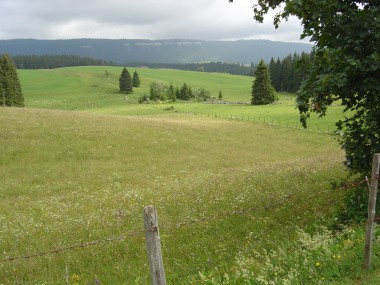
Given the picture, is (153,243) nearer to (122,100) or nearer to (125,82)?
(122,100)

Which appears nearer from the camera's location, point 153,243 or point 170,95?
point 153,243

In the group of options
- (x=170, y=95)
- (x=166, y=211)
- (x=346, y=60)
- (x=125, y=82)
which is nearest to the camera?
(x=346, y=60)

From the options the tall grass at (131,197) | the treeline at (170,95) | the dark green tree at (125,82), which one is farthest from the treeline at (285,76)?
the tall grass at (131,197)

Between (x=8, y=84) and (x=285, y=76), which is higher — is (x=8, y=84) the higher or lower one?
the lower one

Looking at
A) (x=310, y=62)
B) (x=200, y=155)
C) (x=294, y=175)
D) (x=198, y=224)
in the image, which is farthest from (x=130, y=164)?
(x=310, y=62)

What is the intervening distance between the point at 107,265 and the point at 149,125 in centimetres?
3782

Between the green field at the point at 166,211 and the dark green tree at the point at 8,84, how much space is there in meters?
46.8

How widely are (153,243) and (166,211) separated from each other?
893cm

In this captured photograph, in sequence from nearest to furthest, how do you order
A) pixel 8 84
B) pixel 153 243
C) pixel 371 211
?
pixel 153 243 → pixel 371 211 → pixel 8 84

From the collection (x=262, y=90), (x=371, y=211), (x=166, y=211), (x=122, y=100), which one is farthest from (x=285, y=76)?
(x=371, y=211)

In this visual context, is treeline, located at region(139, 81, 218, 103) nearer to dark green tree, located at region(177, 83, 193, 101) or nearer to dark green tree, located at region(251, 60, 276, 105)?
dark green tree, located at region(177, 83, 193, 101)

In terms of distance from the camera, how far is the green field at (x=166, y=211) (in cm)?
795

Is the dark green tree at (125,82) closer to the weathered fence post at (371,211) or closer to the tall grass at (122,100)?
the tall grass at (122,100)

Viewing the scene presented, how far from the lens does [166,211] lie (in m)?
13.9
